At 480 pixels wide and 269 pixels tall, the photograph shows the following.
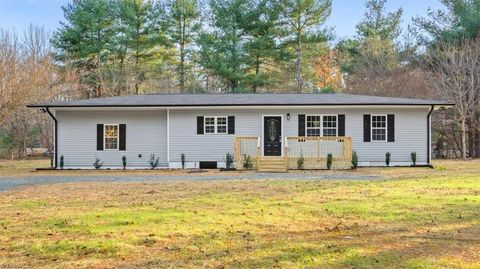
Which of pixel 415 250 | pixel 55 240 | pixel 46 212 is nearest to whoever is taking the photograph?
pixel 415 250

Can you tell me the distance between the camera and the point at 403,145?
56.7 ft

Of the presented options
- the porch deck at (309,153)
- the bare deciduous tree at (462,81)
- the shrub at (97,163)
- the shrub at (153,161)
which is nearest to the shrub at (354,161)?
the porch deck at (309,153)

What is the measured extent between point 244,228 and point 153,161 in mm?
12283

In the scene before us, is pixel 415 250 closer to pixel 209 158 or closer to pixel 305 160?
pixel 305 160

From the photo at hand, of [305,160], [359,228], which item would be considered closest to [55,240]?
[359,228]

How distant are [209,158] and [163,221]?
11.2m

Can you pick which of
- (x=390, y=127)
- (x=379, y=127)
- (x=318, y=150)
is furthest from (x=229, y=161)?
(x=390, y=127)

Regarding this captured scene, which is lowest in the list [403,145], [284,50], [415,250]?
[415,250]

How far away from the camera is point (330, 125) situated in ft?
57.0

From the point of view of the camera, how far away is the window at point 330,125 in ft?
56.8

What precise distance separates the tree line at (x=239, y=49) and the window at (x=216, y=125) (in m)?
11.4

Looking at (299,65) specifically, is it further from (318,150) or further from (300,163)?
(300,163)

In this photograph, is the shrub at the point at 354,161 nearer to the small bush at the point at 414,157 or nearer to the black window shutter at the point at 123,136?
the small bush at the point at 414,157

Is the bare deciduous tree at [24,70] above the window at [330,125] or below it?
above
